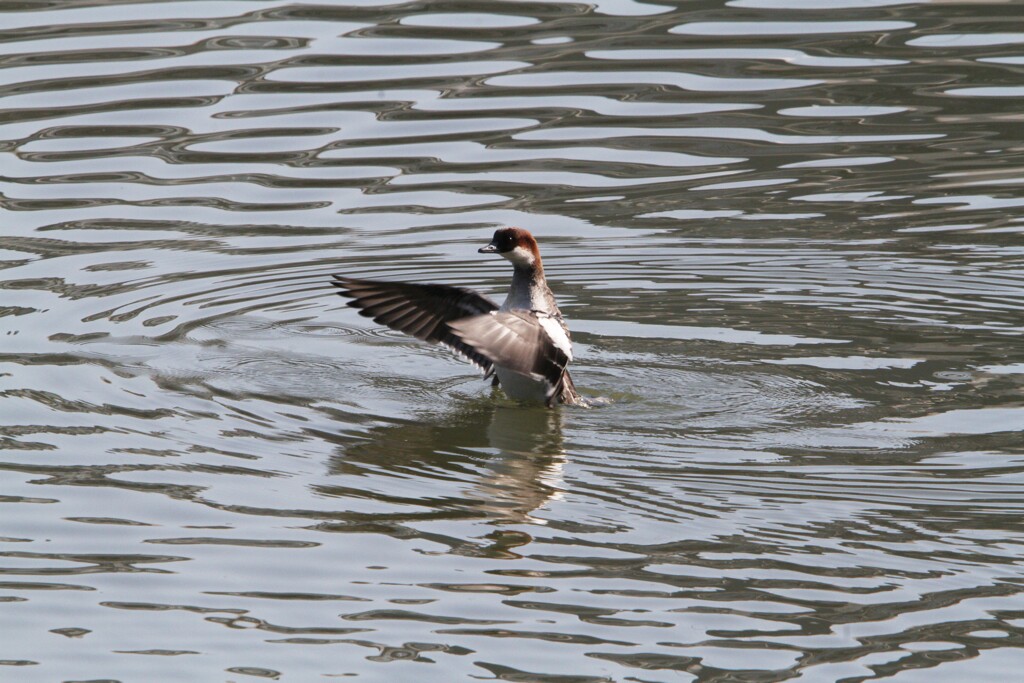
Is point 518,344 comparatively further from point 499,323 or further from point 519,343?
point 499,323

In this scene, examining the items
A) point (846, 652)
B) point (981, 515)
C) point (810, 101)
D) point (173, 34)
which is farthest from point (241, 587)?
point (173, 34)

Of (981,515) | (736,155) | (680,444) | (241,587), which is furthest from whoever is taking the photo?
(736,155)

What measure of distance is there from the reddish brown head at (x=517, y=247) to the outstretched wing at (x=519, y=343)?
48cm

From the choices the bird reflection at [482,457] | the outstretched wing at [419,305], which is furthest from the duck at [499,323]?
the bird reflection at [482,457]

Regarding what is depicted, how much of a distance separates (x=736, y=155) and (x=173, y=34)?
687 centimetres

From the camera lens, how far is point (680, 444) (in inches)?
359

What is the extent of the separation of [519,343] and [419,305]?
692 millimetres

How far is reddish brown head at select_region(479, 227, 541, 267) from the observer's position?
10.4 m

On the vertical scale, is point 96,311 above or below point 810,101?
below

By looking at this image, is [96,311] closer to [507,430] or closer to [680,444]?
[507,430]

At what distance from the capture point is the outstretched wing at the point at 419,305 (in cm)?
970

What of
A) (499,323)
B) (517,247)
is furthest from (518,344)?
(517,247)

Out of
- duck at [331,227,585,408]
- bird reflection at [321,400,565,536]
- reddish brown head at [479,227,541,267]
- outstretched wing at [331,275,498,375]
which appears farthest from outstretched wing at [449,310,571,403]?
reddish brown head at [479,227,541,267]

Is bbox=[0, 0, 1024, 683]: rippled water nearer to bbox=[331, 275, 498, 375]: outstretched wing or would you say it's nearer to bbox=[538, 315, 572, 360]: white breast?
bbox=[538, 315, 572, 360]: white breast
